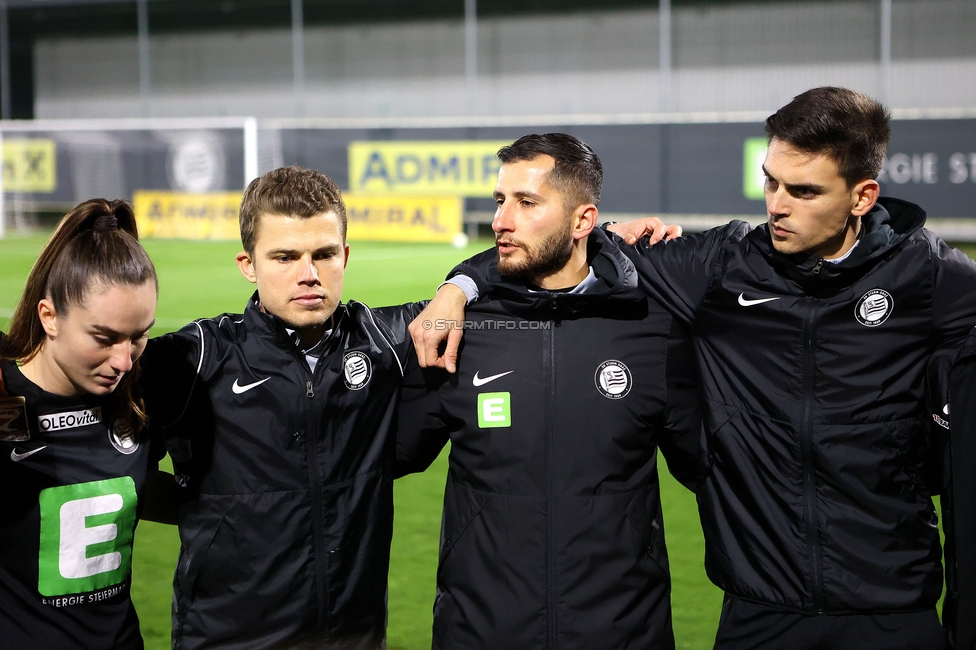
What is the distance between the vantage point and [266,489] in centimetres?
291

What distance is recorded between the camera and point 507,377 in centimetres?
293

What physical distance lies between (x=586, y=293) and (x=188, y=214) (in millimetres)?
19155

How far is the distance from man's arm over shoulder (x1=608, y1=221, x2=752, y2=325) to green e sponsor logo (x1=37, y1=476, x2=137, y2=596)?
5.08ft

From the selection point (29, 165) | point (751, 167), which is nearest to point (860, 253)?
point (751, 167)

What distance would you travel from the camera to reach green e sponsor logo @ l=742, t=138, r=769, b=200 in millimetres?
18125

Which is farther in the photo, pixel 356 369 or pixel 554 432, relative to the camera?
pixel 356 369

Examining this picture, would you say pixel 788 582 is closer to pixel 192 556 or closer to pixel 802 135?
pixel 802 135

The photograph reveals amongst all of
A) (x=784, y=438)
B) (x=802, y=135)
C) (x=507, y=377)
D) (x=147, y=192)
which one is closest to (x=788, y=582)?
(x=784, y=438)

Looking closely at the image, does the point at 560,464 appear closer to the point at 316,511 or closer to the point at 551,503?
the point at 551,503

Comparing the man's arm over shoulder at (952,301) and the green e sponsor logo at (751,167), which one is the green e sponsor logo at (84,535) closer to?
the man's arm over shoulder at (952,301)

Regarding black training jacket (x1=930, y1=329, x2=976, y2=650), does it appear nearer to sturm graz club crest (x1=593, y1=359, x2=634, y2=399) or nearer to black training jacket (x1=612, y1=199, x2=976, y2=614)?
black training jacket (x1=612, y1=199, x2=976, y2=614)

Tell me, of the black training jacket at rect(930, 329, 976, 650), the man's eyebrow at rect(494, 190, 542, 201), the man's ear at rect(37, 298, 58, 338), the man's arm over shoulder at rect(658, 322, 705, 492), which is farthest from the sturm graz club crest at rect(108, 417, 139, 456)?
the black training jacket at rect(930, 329, 976, 650)

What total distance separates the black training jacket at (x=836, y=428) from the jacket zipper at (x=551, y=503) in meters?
0.46

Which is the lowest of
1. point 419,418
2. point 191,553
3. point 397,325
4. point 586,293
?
point 191,553
